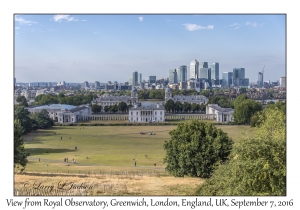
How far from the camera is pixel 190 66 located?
12212 cm

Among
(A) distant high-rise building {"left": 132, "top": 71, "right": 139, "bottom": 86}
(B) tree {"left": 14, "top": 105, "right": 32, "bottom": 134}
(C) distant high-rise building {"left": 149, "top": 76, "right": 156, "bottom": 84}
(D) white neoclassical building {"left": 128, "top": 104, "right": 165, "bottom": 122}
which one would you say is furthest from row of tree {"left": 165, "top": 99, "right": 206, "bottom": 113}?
(C) distant high-rise building {"left": 149, "top": 76, "right": 156, "bottom": 84}

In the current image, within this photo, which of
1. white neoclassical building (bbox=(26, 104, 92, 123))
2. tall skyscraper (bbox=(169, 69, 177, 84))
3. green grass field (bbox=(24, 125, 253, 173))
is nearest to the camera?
green grass field (bbox=(24, 125, 253, 173))

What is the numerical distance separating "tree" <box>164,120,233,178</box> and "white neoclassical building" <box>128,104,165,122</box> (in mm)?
41975

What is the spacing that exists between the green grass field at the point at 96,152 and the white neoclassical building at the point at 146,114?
64.1ft

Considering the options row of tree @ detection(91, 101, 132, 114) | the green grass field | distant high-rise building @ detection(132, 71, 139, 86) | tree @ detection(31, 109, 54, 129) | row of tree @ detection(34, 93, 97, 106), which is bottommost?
the green grass field

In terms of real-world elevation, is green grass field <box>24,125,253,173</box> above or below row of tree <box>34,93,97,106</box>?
below

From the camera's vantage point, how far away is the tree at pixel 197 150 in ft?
58.7

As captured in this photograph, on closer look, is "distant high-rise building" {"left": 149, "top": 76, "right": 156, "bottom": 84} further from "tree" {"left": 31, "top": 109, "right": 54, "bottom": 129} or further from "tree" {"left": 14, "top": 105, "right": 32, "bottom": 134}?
"tree" {"left": 14, "top": 105, "right": 32, "bottom": 134}

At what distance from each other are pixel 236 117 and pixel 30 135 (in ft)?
87.0

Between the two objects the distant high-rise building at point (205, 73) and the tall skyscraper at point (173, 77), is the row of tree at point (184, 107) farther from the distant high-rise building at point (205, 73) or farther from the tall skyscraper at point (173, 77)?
the tall skyscraper at point (173, 77)

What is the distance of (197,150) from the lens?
18.2 meters

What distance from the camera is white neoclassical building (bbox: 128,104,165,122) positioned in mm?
61750

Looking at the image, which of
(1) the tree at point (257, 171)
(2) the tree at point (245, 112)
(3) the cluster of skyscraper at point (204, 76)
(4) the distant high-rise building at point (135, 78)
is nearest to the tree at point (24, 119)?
(2) the tree at point (245, 112)

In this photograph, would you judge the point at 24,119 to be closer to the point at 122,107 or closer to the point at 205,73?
the point at 122,107
